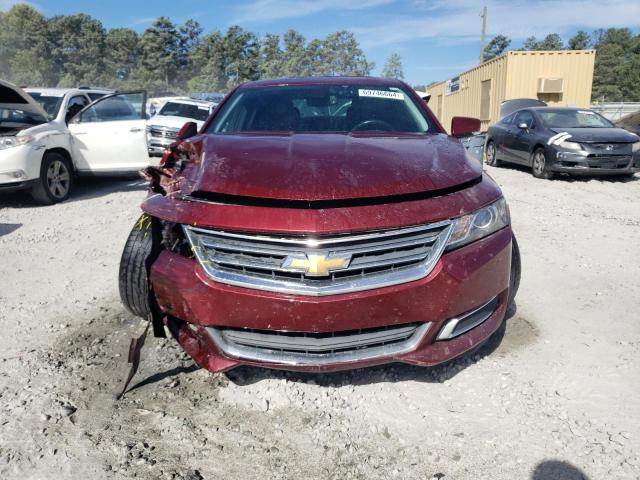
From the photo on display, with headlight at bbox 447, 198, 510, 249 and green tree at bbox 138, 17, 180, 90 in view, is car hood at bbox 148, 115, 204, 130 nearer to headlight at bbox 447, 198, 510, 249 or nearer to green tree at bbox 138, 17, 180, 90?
headlight at bbox 447, 198, 510, 249

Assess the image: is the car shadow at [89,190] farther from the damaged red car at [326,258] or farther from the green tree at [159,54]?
the green tree at [159,54]

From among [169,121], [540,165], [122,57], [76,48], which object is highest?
[76,48]

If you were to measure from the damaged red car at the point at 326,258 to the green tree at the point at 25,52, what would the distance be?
6351 cm

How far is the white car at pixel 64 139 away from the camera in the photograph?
671cm

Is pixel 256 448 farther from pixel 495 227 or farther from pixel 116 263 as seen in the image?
pixel 116 263

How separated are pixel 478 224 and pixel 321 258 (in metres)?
0.78

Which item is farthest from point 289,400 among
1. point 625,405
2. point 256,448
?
point 625,405

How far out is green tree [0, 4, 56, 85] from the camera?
58.4m

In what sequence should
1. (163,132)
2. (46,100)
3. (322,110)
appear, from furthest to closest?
1. (163,132)
2. (46,100)
3. (322,110)

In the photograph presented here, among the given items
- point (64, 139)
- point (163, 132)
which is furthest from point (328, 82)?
point (163, 132)

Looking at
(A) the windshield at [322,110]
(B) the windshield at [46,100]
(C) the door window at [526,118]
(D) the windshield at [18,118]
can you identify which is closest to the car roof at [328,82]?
(A) the windshield at [322,110]

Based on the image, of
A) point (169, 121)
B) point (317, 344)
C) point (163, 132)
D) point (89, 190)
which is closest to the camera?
point (317, 344)

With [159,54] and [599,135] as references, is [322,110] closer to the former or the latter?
[599,135]

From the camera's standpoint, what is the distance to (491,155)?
11977 mm
